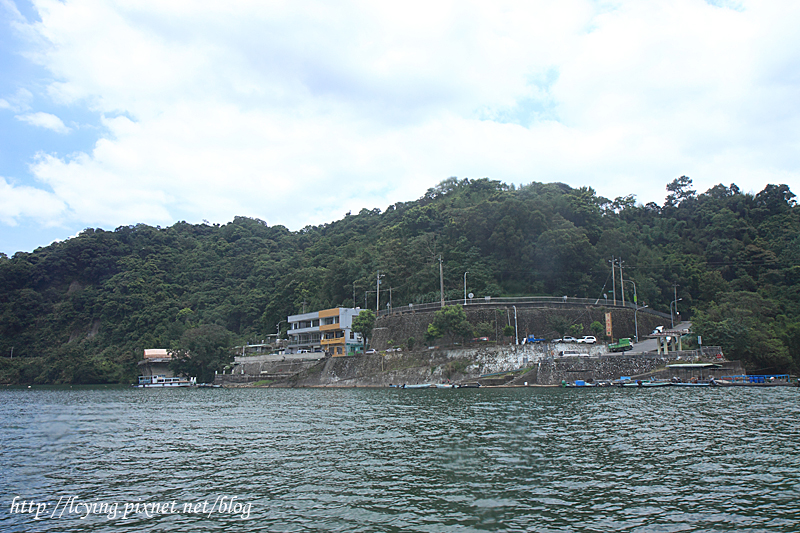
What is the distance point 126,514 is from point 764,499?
14.3 meters

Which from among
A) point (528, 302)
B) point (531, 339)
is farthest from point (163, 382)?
point (531, 339)

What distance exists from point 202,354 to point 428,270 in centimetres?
3953

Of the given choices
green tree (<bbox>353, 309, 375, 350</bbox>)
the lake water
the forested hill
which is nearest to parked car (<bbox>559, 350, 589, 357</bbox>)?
the forested hill

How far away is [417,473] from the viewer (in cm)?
1459

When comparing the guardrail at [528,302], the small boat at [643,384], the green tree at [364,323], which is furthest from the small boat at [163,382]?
the small boat at [643,384]

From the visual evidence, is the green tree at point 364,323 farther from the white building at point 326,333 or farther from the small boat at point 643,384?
the small boat at point 643,384

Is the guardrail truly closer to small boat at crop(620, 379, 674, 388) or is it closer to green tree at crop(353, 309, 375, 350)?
green tree at crop(353, 309, 375, 350)

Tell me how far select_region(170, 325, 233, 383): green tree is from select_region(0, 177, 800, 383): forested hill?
9.09 meters

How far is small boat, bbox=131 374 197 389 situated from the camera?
265 ft

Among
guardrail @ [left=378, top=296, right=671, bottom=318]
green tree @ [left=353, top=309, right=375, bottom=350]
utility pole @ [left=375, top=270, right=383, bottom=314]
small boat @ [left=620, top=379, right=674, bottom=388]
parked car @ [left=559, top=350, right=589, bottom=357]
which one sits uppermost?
utility pole @ [left=375, top=270, right=383, bottom=314]

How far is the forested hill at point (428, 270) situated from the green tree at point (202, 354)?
358 inches

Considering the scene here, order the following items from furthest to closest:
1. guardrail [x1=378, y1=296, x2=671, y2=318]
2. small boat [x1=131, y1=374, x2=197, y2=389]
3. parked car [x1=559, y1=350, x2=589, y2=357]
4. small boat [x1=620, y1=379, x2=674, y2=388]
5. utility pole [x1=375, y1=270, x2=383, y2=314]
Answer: small boat [x1=131, y1=374, x2=197, y2=389]
utility pole [x1=375, y1=270, x2=383, y2=314]
guardrail [x1=378, y1=296, x2=671, y2=318]
parked car [x1=559, y1=350, x2=589, y2=357]
small boat [x1=620, y1=379, x2=674, y2=388]

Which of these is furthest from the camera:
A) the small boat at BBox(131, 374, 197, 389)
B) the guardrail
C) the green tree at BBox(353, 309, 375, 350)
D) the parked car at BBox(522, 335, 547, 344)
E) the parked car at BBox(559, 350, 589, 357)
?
the small boat at BBox(131, 374, 197, 389)

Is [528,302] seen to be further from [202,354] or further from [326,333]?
[202,354]
